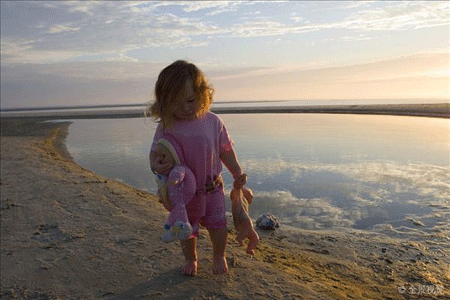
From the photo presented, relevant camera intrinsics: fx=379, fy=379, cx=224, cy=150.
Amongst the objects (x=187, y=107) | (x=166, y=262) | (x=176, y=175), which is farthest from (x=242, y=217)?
(x=166, y=262)

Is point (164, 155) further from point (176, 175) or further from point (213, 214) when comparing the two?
point (213, 214)

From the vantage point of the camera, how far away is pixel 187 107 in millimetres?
3113

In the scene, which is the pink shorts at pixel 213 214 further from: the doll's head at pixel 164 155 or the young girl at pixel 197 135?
the doll's head at pixel 164 155

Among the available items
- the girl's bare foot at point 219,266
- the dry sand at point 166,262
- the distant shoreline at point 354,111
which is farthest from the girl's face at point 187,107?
the distant shoreline at point 354,111

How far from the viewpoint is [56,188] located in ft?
25.3

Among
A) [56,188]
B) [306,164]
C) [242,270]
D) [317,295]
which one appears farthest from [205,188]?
[306,164]

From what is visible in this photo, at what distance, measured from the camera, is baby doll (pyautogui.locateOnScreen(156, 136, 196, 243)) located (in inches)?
120

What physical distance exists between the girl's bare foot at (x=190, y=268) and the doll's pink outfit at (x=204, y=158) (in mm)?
512

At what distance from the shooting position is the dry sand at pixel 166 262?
3.56 metres

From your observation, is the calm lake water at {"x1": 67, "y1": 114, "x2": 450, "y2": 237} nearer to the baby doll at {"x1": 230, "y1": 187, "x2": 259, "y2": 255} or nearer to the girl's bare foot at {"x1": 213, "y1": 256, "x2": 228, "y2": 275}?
the baby doll at {"x1": 230, "y1": 187, "x2": 259, "y2": 255}

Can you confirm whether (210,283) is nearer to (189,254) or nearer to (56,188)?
(189,254)

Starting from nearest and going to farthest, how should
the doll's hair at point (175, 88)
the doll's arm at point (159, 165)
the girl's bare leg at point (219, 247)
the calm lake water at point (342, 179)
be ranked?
the doll's hair at point (175, 88) < the doll's arm at point (159, 165) < the girl's bare leg at point (219, 247) < the calm lake water at point (342, 179)

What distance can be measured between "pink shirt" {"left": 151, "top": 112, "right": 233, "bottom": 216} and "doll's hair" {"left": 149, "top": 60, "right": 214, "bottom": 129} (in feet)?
0.33

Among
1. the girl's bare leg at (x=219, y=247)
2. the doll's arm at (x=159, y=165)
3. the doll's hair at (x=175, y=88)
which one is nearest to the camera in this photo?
the doll's hair at (x=175, y=88)
